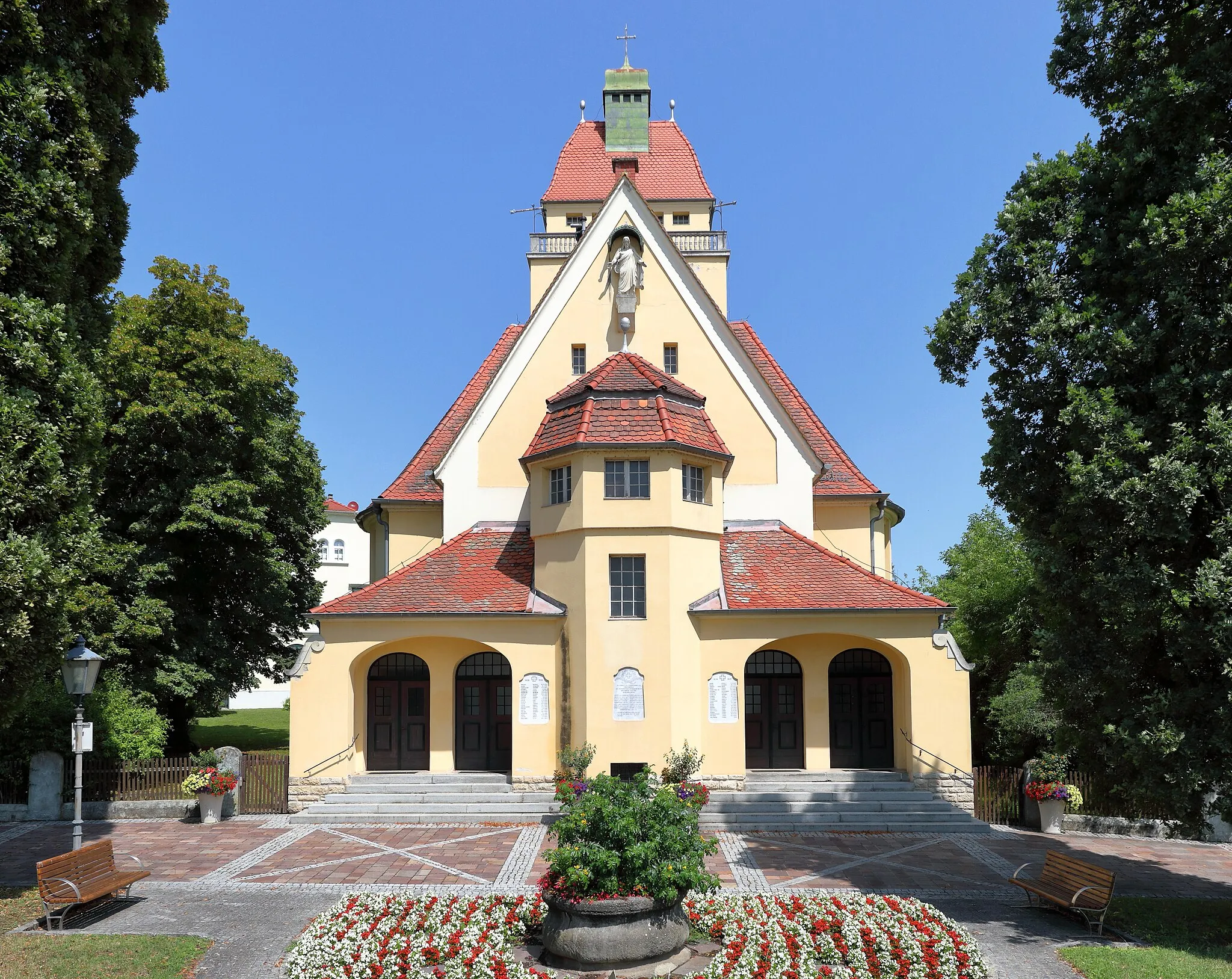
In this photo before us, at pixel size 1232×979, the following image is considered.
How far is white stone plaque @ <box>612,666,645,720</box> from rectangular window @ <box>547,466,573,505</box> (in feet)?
14.3

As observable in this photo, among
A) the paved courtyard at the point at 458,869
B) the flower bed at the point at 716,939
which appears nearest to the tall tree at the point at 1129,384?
the paved courtyard at the point at 458,869

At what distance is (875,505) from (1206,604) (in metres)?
15.6

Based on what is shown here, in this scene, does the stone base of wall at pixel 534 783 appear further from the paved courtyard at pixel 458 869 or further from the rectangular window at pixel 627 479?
the rectangular window at pixel 627 479

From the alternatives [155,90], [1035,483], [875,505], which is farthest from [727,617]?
[155,90]

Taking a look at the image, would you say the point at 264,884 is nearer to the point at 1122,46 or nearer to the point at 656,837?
the point at 656,837

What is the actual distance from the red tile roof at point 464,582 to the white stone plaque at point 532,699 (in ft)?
Result: 5.42

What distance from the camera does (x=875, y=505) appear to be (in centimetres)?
2725

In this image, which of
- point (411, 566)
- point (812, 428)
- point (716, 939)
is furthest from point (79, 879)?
point (812, 428)

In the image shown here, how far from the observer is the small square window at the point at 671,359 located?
86.5ft

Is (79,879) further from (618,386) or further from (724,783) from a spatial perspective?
(618,386)

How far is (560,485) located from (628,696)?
5.32 m

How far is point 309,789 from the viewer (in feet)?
71.9

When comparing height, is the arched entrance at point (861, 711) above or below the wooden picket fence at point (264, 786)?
above

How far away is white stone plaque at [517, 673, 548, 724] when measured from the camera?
2227 centimetres
